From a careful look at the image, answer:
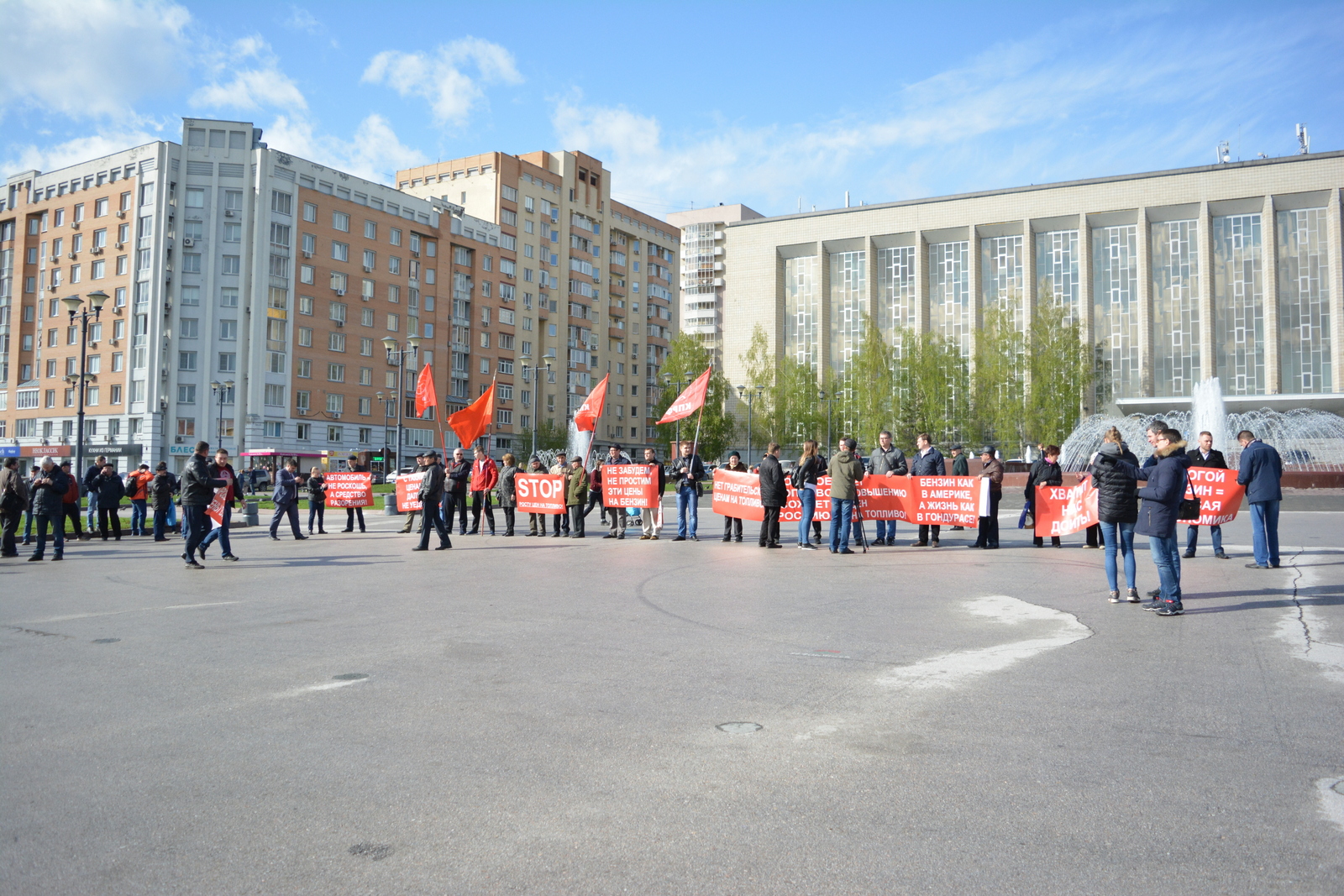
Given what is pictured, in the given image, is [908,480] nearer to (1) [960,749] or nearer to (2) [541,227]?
(1) [960,749]

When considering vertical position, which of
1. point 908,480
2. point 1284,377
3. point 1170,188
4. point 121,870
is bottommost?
point 121,870

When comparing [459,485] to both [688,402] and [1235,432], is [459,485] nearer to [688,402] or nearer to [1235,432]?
[688,402]

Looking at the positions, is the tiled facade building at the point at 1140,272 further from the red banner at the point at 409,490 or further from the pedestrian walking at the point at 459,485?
the pedestrian walking at the point at 459,485

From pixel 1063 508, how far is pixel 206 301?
216ft

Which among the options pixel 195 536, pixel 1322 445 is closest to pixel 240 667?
pixel 195 536

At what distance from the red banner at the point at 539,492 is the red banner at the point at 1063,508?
972 cm

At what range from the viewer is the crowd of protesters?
9.34 m

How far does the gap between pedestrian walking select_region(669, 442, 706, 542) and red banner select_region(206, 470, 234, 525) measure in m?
7.85

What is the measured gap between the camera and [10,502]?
16.2 metres

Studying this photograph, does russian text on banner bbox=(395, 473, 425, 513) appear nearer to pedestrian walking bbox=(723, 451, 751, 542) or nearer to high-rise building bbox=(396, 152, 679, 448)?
pedestrian walking bbox=(723, 451, 751, 542)

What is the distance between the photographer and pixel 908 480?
1716 cm

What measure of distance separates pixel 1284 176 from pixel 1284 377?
13.1 metres

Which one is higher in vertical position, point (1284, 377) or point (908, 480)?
point (1284, 377)

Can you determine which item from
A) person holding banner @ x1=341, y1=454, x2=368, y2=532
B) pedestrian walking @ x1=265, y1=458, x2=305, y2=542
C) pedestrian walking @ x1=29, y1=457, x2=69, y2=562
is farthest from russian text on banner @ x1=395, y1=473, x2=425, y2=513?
pedestrian walking @ x1=29, y1=457, x2=69, y2=562
